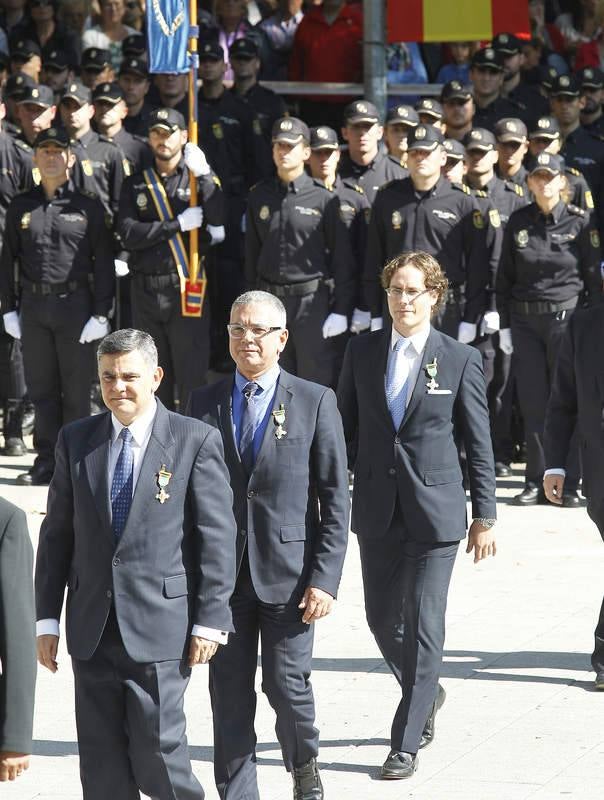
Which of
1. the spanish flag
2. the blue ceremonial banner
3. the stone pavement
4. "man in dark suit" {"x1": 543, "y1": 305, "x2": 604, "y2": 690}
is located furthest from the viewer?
the spanish flag

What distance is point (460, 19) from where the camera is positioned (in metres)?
13.1

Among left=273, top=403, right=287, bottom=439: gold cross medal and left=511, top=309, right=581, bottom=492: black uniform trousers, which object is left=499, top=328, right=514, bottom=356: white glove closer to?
left=511, top=309, right=581, bottom=492: black uniform trousers


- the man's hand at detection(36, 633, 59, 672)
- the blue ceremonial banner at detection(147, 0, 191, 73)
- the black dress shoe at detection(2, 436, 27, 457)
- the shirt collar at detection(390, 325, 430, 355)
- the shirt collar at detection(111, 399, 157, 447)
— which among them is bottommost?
the black dress shoe at detection(2, 436, 27, 457)

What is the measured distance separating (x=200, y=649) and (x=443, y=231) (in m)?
6.18

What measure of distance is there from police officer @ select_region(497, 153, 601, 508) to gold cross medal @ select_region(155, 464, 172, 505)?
19.5 ft

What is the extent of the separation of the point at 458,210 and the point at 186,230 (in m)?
1.85

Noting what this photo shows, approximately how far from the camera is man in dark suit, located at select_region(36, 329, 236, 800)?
5.18 metres

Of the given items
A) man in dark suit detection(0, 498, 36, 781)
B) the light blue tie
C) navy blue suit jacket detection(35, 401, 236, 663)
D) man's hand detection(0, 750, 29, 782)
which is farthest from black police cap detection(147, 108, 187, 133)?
man's hand detection(0, 750, 29, 782)

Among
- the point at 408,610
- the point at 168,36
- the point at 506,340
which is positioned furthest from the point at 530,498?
the point at 408,610

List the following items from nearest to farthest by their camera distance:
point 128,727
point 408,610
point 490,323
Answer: point 128,727, point 408,610, point 490,323

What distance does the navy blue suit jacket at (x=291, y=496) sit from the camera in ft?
19.1

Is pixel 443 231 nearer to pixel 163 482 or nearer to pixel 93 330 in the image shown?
pixel 93 330

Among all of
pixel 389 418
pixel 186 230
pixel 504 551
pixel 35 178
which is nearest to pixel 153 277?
pixel 186 230

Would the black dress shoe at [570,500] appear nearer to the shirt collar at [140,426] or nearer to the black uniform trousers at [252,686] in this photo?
the black uniform trousers at [252,686]
